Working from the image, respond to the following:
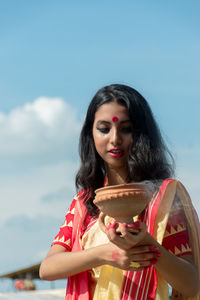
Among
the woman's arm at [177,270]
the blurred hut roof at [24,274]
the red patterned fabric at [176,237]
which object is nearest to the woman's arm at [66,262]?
the woman's arm at [177,270]

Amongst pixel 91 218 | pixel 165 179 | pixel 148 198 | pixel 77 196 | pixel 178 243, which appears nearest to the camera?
pixel 148 198

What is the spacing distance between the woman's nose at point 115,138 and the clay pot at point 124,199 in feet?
2.36

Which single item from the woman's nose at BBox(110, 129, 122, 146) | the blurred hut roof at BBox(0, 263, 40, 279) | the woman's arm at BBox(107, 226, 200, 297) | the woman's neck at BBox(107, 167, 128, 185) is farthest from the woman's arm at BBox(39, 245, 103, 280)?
the blurred hut roof at BBox(0, 263, 40, 279)

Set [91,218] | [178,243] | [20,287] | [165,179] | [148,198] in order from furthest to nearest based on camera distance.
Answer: [20,287] → [91,218] → [165,179] → [178,243] → [148,198]

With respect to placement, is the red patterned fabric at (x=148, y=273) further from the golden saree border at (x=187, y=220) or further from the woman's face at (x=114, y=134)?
the woman's face at (x=114, y=134)

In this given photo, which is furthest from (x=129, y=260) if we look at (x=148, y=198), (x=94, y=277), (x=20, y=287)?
(x=20, y=287)

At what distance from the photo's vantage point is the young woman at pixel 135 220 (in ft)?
10.3

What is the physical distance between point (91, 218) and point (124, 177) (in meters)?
0.43

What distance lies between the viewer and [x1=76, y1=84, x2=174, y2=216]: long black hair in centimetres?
351

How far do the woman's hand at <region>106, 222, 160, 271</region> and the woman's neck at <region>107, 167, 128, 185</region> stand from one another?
2.34ft

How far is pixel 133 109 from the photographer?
356 centimetres

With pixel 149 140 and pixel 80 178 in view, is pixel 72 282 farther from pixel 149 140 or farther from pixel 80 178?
pixel 149 140

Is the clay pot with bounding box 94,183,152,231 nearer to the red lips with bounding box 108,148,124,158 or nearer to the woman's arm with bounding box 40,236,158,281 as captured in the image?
the woman's arm with bounding box 40,236,158,281

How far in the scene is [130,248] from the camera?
2885 mm
